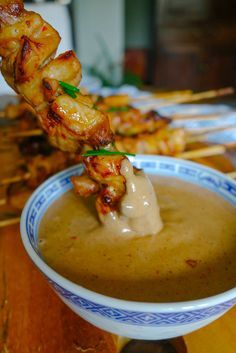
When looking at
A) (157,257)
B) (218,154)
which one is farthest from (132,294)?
(218,154)

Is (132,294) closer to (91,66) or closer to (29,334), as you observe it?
(29,334)

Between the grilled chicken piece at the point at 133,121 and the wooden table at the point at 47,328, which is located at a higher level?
the grilled chicken piece at the point at 133,121

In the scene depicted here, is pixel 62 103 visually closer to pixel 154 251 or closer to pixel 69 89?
pixel 69 89

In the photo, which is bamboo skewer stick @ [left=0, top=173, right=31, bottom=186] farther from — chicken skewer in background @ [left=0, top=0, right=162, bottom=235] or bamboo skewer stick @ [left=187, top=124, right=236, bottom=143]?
bamboo skewer stick @ [left=187, top=124, right=236, bottom=143]

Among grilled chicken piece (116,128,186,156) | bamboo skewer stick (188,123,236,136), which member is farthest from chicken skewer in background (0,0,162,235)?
bamboo skewer stick (188,123,236,136)

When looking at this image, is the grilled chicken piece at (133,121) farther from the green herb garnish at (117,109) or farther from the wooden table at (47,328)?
the wooden table at (47,328)

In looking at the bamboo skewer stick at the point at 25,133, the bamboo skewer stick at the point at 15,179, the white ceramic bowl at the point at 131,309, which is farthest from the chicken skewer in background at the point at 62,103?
the bamboo skewer stick at the point at 25,133
